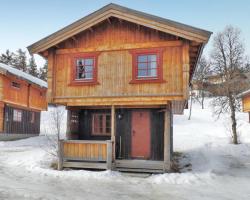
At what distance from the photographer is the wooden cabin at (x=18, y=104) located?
26547 millimetres

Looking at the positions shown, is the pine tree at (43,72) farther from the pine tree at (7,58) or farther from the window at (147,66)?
the window at (147,66)

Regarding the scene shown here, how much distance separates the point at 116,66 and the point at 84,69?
175 centimetres

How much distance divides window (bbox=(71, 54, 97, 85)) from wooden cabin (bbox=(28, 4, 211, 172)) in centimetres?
2

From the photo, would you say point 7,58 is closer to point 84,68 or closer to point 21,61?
point 21,61

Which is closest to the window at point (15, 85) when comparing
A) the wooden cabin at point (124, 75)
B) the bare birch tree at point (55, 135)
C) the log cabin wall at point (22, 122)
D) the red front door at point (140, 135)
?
the log cabin wall at point (22, 122)

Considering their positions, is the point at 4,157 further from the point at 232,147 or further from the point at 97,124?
the point at 232,147

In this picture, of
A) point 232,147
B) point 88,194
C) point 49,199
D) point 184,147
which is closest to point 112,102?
point 88,194

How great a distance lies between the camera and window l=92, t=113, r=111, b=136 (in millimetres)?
17469

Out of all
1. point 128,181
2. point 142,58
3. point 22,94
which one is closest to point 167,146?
point 128,181

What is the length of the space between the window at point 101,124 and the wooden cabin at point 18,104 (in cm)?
1201

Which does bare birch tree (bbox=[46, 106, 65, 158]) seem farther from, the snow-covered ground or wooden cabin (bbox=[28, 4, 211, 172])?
wooden cabin (bbox=[28, 4, 211, 172])

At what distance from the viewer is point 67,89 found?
51.2 ft

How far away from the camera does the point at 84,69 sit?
15609mm

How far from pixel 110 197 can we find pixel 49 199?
1925 mm
